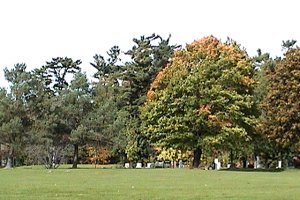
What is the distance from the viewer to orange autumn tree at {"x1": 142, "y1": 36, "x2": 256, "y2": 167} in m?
51.7

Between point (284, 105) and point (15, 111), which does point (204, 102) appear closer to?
point (284, 105)

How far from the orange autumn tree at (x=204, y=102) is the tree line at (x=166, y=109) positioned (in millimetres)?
93

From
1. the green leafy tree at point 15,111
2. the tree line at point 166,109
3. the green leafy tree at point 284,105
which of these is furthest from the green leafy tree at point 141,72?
the green leafy tree at point 284,105

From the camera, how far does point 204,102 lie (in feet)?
172

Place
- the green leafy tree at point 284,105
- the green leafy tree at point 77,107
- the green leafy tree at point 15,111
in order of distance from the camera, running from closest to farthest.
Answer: the green leafy tree at point 284,105 → the green leafy tree at point 15,111 → the green leafy tree at point 77,107

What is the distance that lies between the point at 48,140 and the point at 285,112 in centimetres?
2438

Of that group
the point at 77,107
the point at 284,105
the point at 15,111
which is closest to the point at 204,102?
the point at 284,105

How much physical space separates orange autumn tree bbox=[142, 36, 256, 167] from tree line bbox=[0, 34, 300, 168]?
0.09 meters

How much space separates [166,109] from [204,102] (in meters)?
3.70

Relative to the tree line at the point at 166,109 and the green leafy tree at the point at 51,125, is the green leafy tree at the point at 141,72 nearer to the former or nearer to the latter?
the tree line at the point at 166,109

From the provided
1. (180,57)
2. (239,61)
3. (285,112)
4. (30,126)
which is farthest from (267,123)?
(30,126)

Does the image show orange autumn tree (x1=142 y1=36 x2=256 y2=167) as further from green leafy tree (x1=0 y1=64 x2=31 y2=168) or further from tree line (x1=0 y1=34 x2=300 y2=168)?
green leafy tree (x1=0 y1=64 x2=31 y2=168)

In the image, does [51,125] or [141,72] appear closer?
[51,125]

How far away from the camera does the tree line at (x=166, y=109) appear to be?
52.0m
